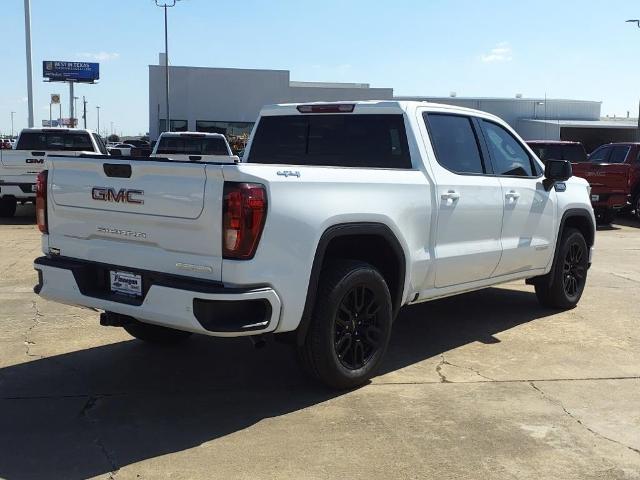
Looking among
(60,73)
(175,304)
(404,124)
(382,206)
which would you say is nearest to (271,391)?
(175,304)

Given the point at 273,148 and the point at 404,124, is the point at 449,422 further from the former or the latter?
the point at 273,148

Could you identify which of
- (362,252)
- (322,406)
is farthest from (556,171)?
(322,406)

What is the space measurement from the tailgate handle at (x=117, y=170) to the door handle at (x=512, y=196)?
3.27m

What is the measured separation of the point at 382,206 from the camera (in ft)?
15.3

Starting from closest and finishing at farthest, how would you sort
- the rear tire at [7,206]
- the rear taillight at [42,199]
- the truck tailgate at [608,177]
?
1. the rear taillight at [42,199]
2. the rear tire at [7,206]
3. the truck tailgate at [608,177]

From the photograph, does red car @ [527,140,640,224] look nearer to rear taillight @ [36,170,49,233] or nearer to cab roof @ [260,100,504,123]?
cab roof @ [260,100,504,123]

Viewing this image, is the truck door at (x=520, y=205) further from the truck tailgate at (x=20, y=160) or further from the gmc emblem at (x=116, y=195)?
the truck tailgate at (x=20, y=160)

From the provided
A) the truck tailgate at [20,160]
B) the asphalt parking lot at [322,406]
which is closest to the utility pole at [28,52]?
the truck tailgate at [20,160]

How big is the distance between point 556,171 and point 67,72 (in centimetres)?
7242

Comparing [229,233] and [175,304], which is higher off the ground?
[229,233]

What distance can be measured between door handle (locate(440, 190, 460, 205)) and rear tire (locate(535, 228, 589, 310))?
2169 millimetres

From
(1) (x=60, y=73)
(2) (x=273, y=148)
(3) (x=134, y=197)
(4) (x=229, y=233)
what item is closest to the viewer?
(4) (x=229, y=233)

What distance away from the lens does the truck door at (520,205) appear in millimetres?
6070

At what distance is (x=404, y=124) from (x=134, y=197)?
86.1 inches
